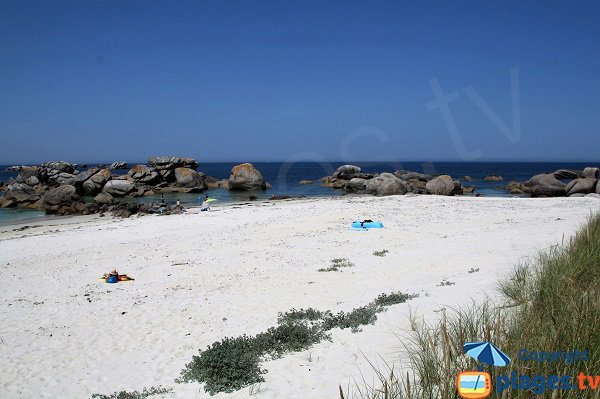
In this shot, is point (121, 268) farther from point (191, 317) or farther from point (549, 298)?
point (549, 298)

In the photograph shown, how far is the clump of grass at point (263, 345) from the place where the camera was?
202 inches

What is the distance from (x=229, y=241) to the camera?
16328 millimetres

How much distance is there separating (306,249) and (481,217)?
440 inches

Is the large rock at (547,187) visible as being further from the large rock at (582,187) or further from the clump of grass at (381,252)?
the clump of grass at (381,252)

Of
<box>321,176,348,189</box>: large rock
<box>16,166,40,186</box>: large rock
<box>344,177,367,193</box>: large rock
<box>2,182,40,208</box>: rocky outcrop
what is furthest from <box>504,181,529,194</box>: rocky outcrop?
<box>16,166,40,186</box>: large rock

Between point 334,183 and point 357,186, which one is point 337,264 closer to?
point 357,186

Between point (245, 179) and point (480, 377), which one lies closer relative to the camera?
point (480, 377)

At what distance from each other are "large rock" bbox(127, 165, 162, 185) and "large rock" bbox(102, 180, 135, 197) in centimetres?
557

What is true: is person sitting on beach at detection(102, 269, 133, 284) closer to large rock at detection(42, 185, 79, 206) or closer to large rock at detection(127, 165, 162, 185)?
large rock at detection(42, 185, 79, 206)

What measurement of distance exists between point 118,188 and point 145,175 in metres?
6.85

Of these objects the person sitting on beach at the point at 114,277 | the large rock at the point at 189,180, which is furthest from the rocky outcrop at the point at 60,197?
the person sitting on beach at the point at 114,277

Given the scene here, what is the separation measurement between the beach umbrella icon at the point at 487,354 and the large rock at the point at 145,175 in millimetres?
49537

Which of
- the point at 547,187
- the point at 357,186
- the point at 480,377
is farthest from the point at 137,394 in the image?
the point at 357,186

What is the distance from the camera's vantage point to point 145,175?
48500 millimetres
